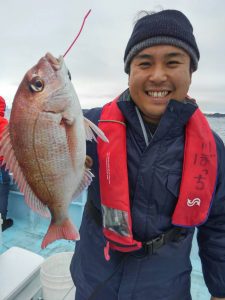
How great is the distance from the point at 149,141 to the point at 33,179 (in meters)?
0.81

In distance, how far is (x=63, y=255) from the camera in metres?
3.51

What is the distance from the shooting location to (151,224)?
1.83 meters

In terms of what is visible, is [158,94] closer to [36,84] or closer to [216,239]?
[36,84]

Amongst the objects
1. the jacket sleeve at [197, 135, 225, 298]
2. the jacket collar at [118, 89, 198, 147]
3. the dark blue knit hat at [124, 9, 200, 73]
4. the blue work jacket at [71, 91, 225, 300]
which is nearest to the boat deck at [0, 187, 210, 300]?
the jacket sleeve at [197, 135, 225, 298]

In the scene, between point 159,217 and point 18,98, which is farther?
point 159,217

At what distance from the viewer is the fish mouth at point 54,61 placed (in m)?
1.44

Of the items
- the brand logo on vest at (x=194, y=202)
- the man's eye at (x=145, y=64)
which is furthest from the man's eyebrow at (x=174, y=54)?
the brand logo on vest at (x=194, y=202)

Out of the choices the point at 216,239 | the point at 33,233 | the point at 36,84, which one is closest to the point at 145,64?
the point at 36,84

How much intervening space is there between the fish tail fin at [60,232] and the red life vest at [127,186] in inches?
13.5

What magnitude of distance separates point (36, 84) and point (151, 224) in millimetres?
1124

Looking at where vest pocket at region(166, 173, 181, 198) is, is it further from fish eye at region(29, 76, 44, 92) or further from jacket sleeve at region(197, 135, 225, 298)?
fish eye at region(29, 76, 44, 92)

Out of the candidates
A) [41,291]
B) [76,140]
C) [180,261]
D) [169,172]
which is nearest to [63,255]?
[41,291]

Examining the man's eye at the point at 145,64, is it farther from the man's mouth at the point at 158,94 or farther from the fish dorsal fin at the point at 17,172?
the fish dorsal fin at the point at 17,172

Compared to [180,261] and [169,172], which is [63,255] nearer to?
[180,261]
